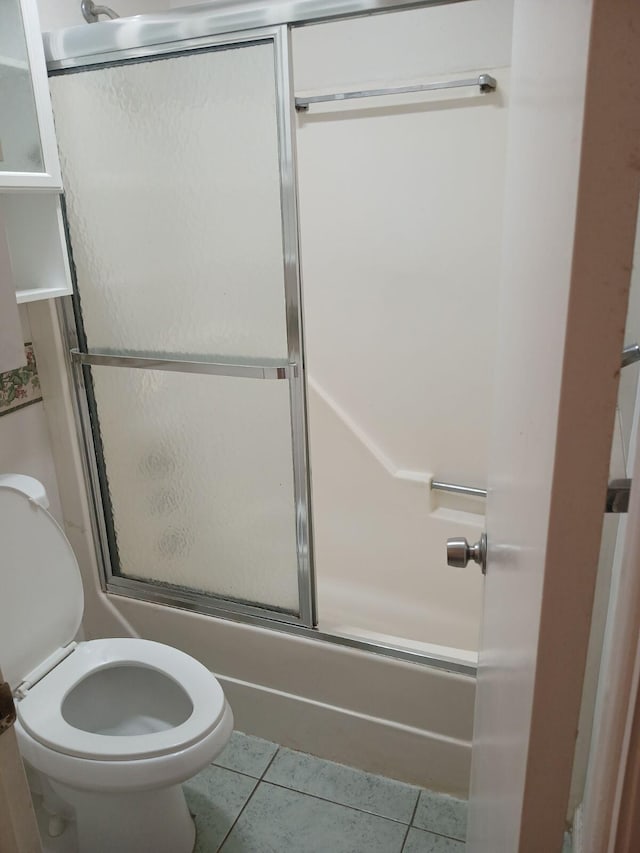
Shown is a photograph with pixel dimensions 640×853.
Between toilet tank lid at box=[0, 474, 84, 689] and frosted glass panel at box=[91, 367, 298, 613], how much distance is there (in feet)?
1.16

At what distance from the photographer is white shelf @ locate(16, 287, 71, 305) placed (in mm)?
1581

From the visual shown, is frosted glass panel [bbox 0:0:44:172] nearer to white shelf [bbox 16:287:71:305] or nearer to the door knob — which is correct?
white shelf [bbox 16:287:71:305]

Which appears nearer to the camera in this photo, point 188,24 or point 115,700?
point 188,24

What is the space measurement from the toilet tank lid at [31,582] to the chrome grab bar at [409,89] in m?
1.53

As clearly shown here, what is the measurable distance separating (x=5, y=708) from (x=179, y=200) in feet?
4.13

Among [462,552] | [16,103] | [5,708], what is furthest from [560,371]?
[16,103]

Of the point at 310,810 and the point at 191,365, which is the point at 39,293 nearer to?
the point at 191,365

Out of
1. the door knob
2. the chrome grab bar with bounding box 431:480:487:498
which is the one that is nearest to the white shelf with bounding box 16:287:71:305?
the door knob

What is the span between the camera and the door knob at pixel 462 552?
3.23 feet

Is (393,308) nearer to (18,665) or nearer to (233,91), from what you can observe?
(233,91)

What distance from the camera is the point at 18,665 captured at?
1.58 metres

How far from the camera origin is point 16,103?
157 cm

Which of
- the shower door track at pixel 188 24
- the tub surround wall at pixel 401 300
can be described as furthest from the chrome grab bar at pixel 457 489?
the shower door track at pixel 188 24

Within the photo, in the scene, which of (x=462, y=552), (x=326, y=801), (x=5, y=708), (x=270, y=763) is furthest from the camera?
(x=270, y=763)
